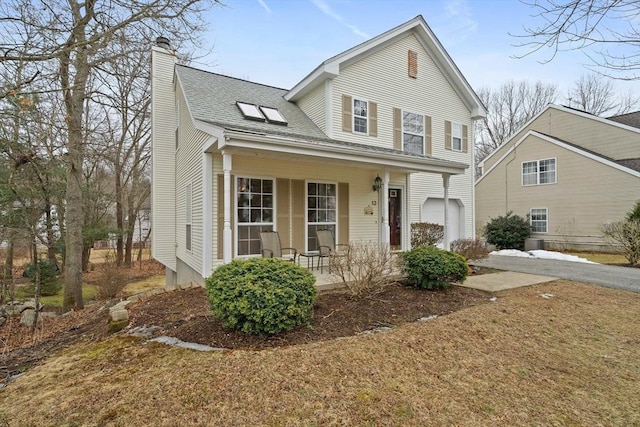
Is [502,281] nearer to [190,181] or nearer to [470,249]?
[470,249]

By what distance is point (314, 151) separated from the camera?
6789 millimetres

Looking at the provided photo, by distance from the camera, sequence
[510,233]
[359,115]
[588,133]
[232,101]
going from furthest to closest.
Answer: [588,133] → [510,233] → [359,115] → [232,101]

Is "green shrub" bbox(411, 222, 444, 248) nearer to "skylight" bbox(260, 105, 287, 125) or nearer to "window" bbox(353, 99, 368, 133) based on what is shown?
"window" bbox(353, 99, 368, 133)

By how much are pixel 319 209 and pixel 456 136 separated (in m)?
6.99

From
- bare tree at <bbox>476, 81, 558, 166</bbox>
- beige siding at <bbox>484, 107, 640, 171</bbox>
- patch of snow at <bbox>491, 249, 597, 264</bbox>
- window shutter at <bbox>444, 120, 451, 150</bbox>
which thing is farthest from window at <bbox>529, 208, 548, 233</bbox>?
bare tree at <bbox>476, 81, 558, 166</bbox>

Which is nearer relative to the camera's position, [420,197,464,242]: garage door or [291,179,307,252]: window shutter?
[291,179,307,252]: window shutter

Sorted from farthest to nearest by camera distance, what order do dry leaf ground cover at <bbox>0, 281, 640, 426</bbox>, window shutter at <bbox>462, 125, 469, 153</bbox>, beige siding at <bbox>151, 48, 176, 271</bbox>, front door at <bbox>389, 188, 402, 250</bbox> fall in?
window shutter at <bbox>462, 125, 469, 153</bbox>, beige siding at <bbox>151, 48, 176, 271</bbox>, front door at <bbox>389, 188, 402, 250</bbox>, dry leaf ground cover at <bbox>0, 281, 640, 426</bbox>

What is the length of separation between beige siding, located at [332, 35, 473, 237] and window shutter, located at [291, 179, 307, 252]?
89.9 inches

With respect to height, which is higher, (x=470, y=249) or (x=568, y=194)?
(x=568, y=194)

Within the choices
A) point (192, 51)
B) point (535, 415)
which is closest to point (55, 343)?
point (535, 415)

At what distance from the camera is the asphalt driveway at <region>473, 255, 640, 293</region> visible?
24.5ft

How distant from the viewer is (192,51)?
9.24 m

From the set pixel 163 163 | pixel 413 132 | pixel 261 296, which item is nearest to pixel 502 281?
pixel 261 296

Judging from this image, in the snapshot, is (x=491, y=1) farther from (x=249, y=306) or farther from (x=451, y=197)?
(x=451, y=197)
